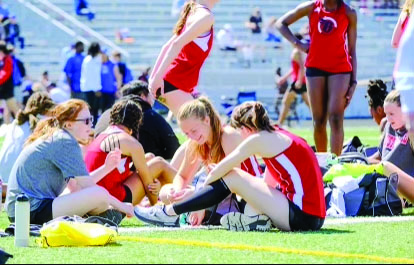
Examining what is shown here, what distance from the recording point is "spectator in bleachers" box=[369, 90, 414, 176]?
9344 mm

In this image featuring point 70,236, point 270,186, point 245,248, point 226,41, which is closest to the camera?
point 245,248

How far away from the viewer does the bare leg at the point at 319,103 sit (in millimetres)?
11750

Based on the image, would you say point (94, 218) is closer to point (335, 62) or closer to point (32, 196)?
point (32, 196)

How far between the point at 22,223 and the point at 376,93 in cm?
532

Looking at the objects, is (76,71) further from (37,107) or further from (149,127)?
(37,107)

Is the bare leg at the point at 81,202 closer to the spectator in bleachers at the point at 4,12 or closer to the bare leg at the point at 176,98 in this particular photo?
the bare leg at the point at 176,98

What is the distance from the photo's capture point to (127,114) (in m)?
9.23

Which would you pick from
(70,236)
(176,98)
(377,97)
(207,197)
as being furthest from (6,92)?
(70,236)

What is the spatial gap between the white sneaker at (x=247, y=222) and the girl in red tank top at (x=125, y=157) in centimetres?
150

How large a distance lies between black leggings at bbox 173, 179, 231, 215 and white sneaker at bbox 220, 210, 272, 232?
0.15m

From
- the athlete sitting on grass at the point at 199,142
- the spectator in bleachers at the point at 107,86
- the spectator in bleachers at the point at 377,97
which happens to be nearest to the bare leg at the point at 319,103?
the spectator in bleachers at the point at 377,97

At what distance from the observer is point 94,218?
25.1 feet

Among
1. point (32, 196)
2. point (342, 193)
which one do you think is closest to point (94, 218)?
point (32, 196)

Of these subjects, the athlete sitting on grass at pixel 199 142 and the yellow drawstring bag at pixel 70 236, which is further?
the athlete sitting on grass at pixel 199 142
